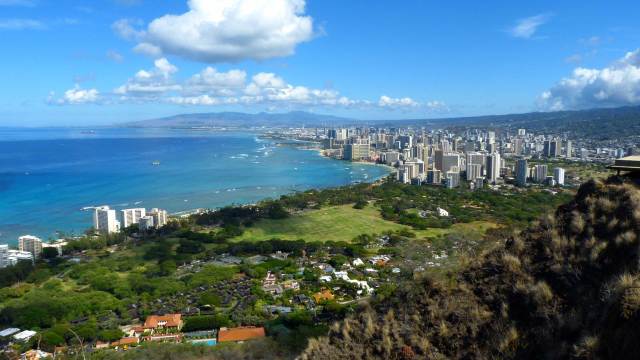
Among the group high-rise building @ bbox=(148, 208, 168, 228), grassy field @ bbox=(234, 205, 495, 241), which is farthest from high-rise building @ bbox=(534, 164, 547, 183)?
high-rise building @ bbox=(148, 208, 168, 228)

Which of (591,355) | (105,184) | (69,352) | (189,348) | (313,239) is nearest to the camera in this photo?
(591,355)

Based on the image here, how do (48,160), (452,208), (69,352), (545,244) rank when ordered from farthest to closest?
(48,160) < (452,208) < (69,352) < (545,244)

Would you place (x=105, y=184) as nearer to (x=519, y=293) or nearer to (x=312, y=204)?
(x=312, y=204)

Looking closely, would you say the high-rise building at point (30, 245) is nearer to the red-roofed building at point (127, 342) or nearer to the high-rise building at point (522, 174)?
the red-roofed building at point (127, 342)

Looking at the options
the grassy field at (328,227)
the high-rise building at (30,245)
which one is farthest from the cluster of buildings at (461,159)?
the high-rise building at (30,245)

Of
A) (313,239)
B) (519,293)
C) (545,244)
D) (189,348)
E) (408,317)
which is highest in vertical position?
(545,244)

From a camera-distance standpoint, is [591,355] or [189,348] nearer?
[591,355]

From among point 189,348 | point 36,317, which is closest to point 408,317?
point 189,348
